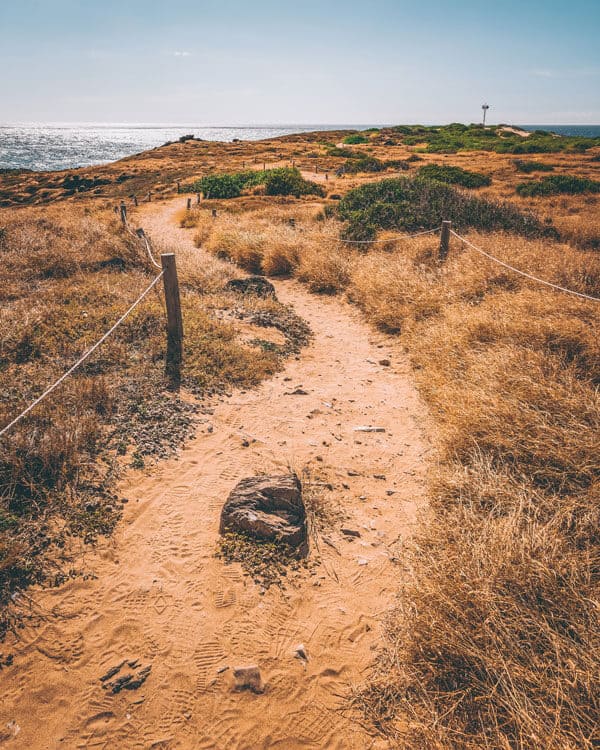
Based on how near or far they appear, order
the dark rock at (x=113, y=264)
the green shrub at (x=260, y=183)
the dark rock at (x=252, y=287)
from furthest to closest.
Answer: the green shrub at (x=260, y=183) < the dark rock at (x=252, y=287) < the dark rock at (x=113, y=264)

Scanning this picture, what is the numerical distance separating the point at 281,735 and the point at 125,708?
0.93 metres

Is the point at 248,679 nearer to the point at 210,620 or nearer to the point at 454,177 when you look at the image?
the point at 210,620

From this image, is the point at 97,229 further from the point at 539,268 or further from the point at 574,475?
the point at 574,475

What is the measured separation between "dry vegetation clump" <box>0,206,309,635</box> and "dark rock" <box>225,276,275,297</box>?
12.3 inches

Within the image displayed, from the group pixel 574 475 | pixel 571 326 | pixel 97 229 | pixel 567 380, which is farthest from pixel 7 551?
pixel 97 229

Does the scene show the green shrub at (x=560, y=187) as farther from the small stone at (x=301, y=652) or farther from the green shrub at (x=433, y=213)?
the small stone at (x=301, y=652)

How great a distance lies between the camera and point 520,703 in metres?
2.10

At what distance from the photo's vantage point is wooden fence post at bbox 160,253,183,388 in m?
5.92

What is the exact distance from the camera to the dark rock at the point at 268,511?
353cm

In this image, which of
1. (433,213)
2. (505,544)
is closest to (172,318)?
(505,544)

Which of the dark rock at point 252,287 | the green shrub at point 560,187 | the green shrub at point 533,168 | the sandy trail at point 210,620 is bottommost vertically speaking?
the sandy trail at point 210,620

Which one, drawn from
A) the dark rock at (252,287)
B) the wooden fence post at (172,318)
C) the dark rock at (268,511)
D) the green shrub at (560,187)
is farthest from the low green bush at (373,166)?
the dark rock at (268,511)

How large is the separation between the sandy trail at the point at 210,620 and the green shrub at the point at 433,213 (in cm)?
922

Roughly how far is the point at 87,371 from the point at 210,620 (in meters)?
3.83
